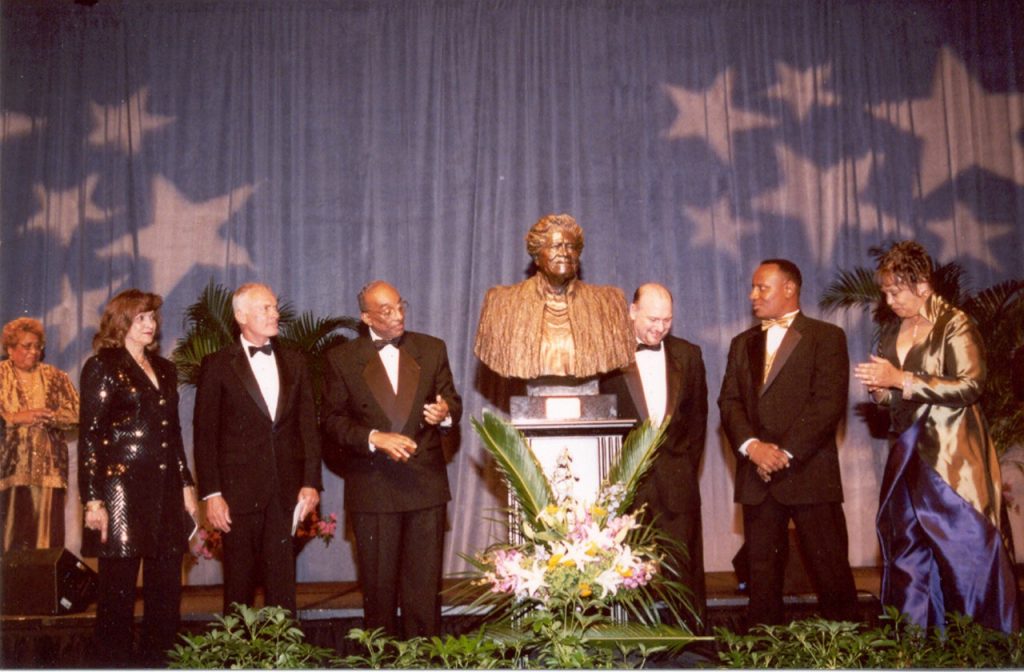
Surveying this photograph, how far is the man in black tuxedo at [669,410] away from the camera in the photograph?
18.4ft

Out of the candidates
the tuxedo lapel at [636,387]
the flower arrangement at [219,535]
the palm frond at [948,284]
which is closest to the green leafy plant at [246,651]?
the tuxedo lapel at [636,387]

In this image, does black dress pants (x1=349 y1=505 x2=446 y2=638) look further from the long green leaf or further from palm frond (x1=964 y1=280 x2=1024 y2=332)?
palm frond (x1=964 y1=280 x2=1024 y2=332)

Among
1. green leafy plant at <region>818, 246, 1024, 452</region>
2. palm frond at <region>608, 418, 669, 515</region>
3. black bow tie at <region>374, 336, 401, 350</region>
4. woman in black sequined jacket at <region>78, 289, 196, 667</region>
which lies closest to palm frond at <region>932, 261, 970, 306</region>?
green leafy plant at <region>818, 246, 1024, 452</region>

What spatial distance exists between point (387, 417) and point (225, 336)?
2.77 meters

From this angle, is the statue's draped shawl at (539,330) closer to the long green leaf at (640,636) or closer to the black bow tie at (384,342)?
the black bow tie at (384,342)

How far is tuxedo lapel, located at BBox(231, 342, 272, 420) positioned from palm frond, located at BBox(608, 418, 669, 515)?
216cm

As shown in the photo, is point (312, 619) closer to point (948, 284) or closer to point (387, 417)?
point (387, 417)

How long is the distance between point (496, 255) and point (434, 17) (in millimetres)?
2083

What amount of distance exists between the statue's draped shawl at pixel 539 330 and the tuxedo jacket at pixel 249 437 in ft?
3.25

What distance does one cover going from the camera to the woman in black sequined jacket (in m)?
5.05

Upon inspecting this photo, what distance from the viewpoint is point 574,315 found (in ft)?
17.8

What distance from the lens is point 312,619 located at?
6863mm

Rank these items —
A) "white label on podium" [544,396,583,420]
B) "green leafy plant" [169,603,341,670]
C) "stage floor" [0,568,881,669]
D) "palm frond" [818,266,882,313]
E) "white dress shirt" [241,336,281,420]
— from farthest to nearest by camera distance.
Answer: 1. "palm frond" [818,266,882,313]
2. "stage floor" [0,568,881,669]
3. "white dress shirt" [241,336,281,420]
4. "white label on podium" [544,396,583,420]
5. "green leafy plant" [169,603,341,670]

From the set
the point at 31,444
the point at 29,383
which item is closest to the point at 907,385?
the point at 31,444
